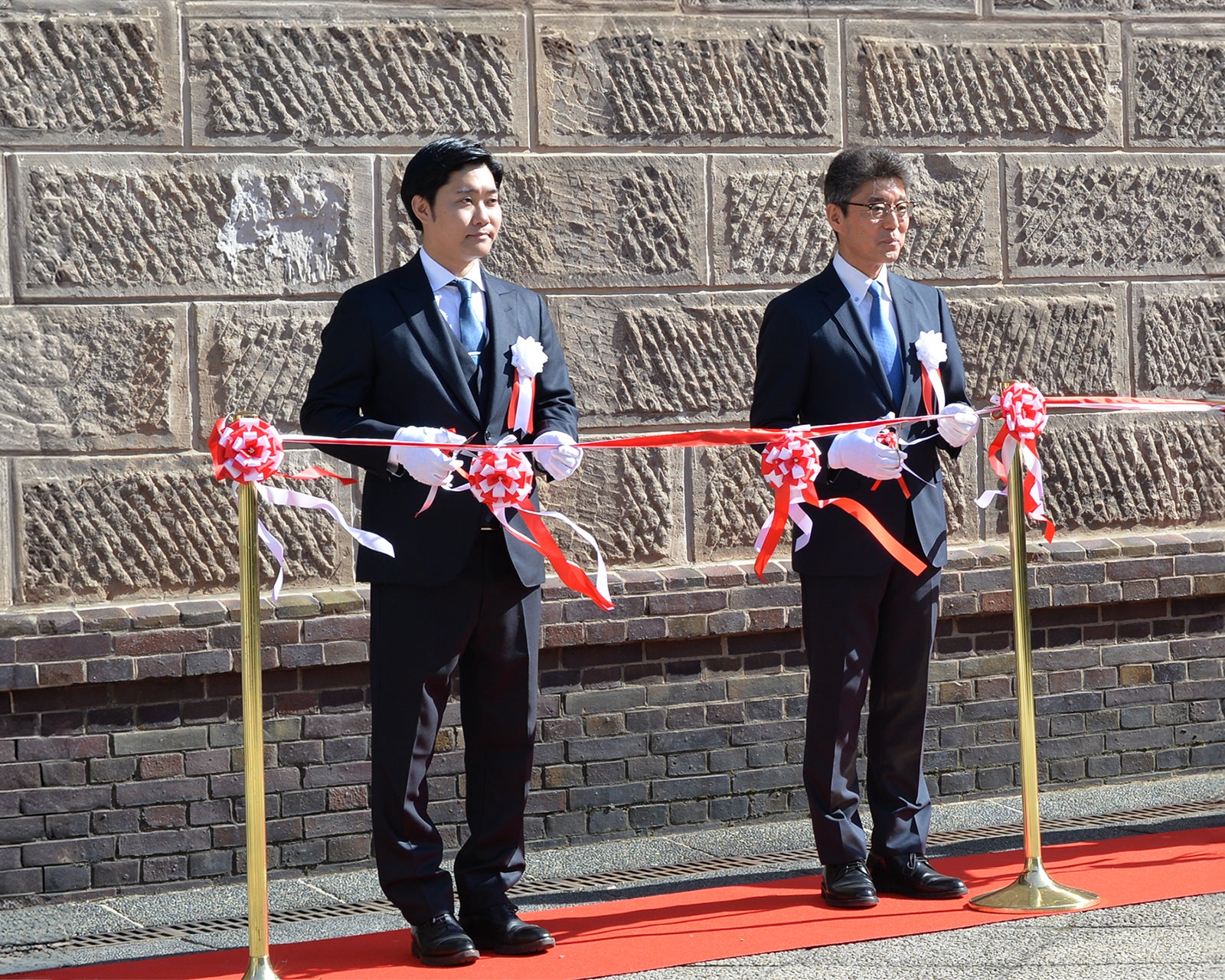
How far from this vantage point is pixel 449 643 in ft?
13.9

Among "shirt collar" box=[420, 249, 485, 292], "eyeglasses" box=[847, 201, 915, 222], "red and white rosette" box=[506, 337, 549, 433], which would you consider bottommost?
"red and white rosette" box=[506, 337, 549, 433]

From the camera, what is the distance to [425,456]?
13.2 ft

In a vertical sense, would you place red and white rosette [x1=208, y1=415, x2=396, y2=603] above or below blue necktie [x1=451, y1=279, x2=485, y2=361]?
below

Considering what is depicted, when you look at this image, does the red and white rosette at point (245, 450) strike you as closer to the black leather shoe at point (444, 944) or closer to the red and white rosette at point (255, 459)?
the red and white rosette at point (255, 459)

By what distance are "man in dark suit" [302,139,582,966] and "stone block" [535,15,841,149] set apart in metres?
1.55

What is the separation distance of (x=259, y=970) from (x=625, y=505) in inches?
92.9

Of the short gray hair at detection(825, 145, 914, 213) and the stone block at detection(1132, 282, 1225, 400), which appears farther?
the stone block at detection(1132, 282, 1225, 400)

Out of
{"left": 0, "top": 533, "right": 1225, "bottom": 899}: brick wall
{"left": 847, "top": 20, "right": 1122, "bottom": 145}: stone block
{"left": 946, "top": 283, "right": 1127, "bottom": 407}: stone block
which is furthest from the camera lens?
{"left": 946, "top": 283, "right": 1127, "bottom": 407}: stone block

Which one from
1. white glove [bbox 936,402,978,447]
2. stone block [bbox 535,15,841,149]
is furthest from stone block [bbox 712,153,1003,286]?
white glove [bbox 936,402,978,447]

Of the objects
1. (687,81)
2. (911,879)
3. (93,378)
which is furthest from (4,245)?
(911,879)

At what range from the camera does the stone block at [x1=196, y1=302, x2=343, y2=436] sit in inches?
212

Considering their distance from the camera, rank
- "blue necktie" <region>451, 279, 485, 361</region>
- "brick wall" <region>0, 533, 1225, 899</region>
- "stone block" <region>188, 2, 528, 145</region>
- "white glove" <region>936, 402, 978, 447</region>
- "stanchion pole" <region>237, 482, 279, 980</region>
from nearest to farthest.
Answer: "stanchion pole" <region>237, 482, 279, 980</region> → "blue necktie" <region>451, 279, 485, 361</region> → "white glove" <region>936, 402, 978, 447</region> → "brick wall" <region>0, 533, 1225, 899</region> → "stone block" <region>188, 2, 528, 145</region>

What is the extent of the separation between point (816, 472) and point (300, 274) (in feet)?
6.70

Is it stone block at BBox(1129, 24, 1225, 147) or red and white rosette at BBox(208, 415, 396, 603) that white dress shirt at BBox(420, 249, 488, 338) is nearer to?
red and white rosette at BBox(208, 415, 396, 603)
